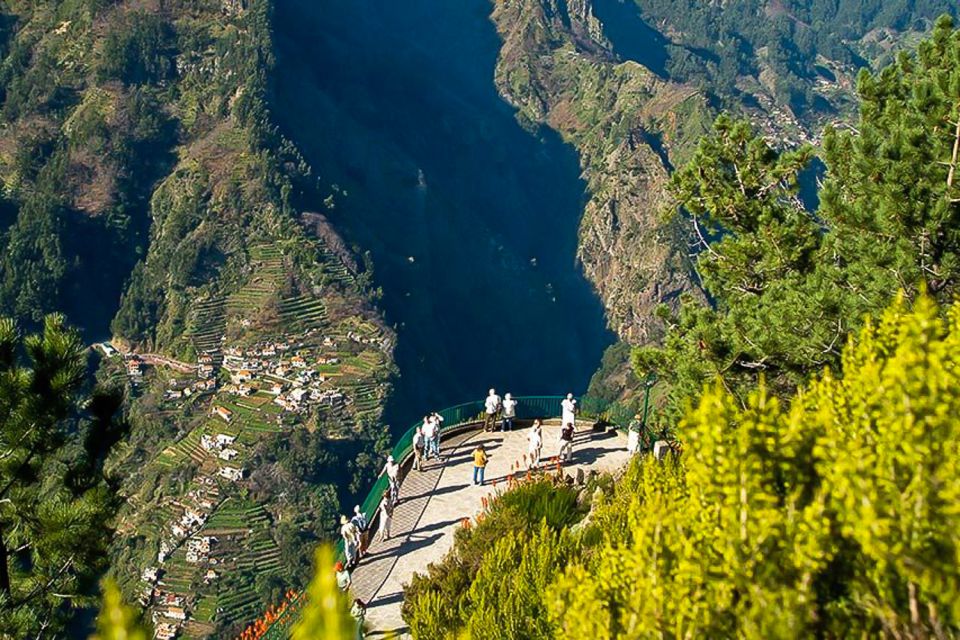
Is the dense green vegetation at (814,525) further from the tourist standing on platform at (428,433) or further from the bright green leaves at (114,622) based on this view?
the tourist standing on platform at (428,433)

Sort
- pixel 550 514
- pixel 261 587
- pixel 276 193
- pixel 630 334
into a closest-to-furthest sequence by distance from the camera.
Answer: pixel 550 514 < pixel 261 587 < pixel 276 193 < pixel 630 334

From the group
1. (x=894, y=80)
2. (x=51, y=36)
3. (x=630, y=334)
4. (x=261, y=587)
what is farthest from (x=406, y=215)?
(x=894, y=80)

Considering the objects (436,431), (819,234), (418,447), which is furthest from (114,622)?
(819,234)

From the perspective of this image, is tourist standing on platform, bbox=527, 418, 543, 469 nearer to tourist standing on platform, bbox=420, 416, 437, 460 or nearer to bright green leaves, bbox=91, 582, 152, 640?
tourist standing on platform, bbox=420, 416, 437, 460

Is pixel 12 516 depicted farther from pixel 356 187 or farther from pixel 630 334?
pixel 630 334

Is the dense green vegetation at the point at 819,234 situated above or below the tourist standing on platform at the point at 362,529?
above

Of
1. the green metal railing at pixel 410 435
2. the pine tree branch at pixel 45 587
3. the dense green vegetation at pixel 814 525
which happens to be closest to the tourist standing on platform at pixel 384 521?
the green metal railing at pixel 410 435

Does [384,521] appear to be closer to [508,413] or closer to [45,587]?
[508,413]

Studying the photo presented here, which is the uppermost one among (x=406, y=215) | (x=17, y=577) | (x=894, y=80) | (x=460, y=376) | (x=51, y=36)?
(x=51, y=36)
